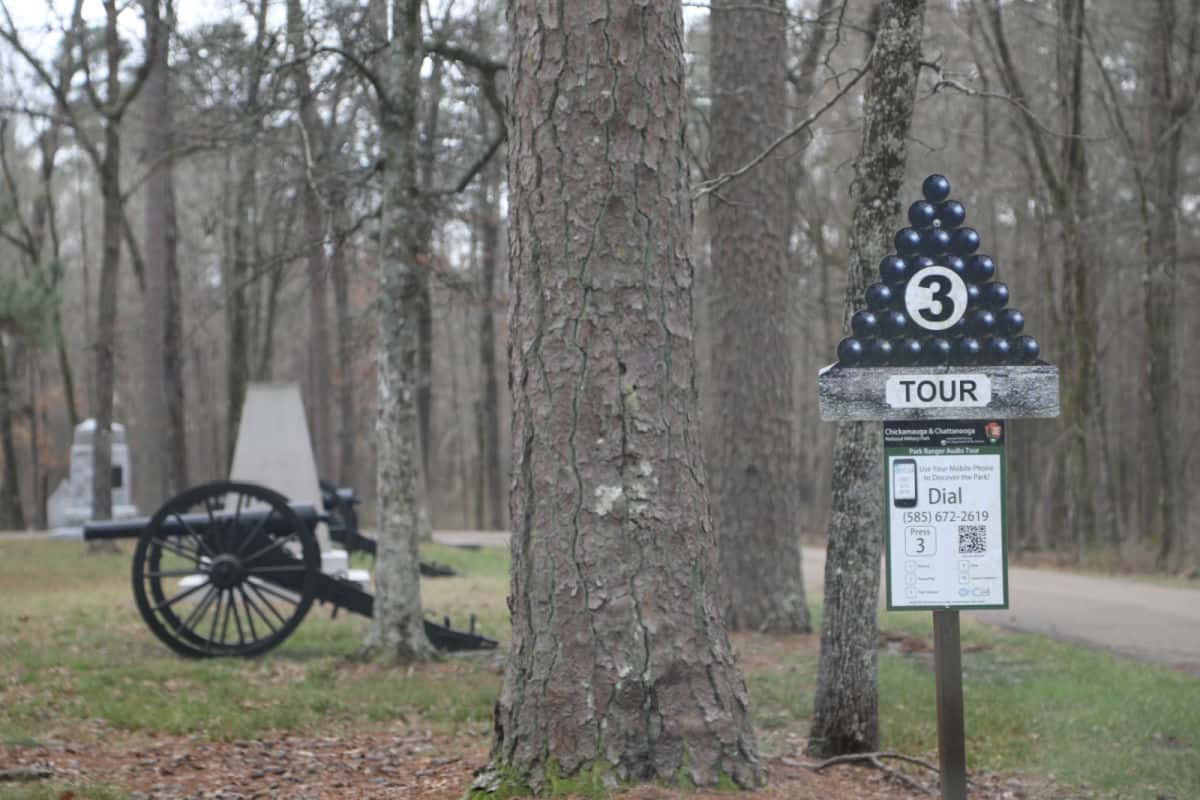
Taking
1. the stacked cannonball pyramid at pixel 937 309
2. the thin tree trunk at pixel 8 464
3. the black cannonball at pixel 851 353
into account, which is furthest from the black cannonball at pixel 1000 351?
the thin tree trunk at pixel 8 464

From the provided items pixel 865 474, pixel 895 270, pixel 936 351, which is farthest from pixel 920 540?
pixel 865 474

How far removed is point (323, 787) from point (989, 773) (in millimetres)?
3484

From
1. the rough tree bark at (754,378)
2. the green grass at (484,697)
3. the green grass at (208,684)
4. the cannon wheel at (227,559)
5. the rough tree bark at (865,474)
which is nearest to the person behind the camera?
the rough tree bark at (865,474)

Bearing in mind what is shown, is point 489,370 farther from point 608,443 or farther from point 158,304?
point 608,443

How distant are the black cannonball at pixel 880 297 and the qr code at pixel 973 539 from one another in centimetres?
88

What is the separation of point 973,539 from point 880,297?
98 centimetres

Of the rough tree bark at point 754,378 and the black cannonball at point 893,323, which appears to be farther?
the rough tree bark at point 754,378

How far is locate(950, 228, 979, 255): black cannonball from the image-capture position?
535 centimetres

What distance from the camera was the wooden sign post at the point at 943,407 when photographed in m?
5.05

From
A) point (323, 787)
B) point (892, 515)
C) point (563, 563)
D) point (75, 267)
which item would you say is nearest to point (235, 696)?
point (323, 787)

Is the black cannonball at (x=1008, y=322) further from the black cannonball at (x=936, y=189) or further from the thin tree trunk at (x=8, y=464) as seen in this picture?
the thin tree trunk at (x=8, y=464)

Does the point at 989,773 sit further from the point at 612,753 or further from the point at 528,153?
the point at 528,153

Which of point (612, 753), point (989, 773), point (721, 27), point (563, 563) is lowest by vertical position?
point (989, 773)

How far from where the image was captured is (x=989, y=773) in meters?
7.41
